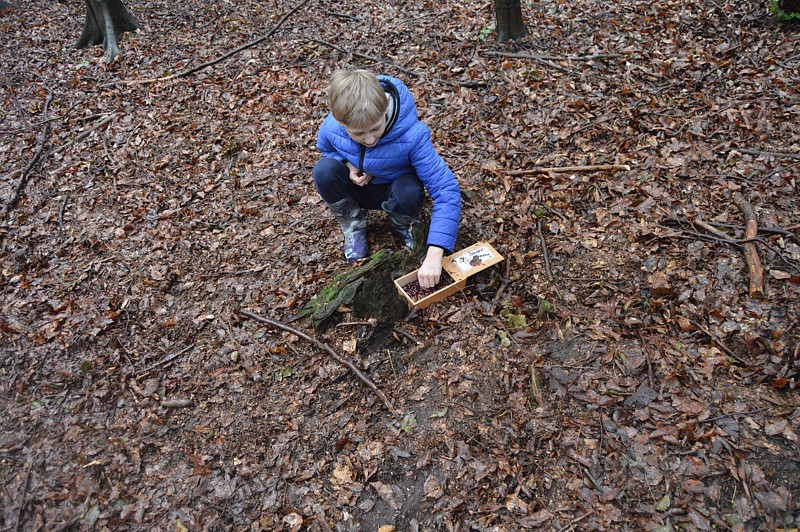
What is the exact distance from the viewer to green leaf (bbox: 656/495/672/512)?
Result: 2.59 m

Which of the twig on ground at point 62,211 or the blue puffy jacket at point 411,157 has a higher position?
the blue puffy jacket at point 411,157

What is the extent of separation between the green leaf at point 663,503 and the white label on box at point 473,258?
6.25 feet

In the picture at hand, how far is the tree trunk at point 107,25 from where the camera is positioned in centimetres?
767

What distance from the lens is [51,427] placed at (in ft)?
11.1

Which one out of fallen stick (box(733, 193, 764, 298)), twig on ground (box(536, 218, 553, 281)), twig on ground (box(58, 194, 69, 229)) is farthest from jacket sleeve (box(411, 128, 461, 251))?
twig on ground (box(58, 194, 69, 229))

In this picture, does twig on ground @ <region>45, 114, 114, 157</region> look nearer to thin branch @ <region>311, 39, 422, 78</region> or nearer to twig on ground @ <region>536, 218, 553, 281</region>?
thin branch @ <region>311, 39, 422, 78</region>

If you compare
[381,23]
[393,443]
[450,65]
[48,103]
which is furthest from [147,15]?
[393,443]

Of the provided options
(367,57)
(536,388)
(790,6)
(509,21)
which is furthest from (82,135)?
(790,6)

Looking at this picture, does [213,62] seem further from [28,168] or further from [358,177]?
[358,177]

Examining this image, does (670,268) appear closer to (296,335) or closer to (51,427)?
(296,335)

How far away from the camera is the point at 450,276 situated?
12.3ft

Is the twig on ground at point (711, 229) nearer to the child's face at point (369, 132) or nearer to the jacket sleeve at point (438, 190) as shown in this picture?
the jacket sleeve at point (438, 190)

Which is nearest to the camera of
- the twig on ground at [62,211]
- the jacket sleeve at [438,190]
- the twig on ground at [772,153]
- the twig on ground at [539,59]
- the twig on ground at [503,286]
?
the jacket sleeve at [438,190]

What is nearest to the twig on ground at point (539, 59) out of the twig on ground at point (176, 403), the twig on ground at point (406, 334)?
the twig on ground at point (406, 334)
